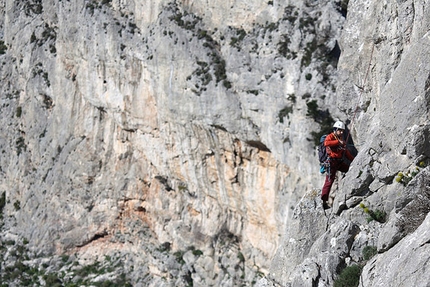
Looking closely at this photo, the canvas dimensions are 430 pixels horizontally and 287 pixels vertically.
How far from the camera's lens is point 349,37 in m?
16.9

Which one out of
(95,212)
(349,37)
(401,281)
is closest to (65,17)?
(95,212)

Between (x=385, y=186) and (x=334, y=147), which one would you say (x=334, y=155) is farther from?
(x=385, y=186)

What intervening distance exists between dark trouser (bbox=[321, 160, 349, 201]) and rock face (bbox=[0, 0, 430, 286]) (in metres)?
0.37

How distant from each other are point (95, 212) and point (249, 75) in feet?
49.1

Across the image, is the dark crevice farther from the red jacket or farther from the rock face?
the red jacket

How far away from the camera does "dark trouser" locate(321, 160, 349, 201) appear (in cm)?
1528

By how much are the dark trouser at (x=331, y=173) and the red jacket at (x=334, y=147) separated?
171mm

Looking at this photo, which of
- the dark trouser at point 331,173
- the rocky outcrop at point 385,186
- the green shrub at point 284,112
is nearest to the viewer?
the rocky outcrop at point 385,186

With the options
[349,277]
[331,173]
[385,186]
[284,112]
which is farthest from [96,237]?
[349,277]

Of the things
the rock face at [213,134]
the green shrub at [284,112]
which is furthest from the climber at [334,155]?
the green shrub at [284,112]

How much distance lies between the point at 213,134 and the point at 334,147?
43.0 feet

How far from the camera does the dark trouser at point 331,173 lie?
15.3 m

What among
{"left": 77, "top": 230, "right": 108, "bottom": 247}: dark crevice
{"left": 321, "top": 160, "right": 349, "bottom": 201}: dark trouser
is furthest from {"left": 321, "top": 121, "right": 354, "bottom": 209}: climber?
{"left": 77, "top": 230, "right": 108, "bottom": 247}: dark crevice

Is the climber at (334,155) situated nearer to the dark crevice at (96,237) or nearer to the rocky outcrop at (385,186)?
the rocky outcrop at (385,186)
